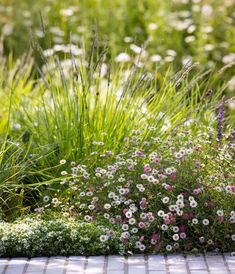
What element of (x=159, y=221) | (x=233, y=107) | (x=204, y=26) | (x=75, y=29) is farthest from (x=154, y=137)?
(x=75, y=29)

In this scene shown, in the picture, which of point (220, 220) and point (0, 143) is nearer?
point (220, 220)

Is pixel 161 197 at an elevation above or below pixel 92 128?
above

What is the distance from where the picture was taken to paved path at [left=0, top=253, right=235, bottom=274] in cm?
441

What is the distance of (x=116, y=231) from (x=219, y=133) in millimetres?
1226

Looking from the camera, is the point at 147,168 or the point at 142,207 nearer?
the point at 142,207

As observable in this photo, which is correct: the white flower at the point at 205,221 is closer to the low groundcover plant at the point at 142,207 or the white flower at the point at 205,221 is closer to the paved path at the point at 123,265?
the low groundcover plant at the point at 142,207

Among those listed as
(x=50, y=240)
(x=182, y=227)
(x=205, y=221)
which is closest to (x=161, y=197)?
(x=182, y=227)

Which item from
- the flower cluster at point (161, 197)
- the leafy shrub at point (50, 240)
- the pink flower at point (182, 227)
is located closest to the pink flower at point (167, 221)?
the flower cluster at point (161, 197)

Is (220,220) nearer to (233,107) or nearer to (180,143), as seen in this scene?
(180,143)

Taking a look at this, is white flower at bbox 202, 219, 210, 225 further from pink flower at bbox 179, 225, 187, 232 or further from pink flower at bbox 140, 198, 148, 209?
pink flower at bbox 140, 198, 148, 209

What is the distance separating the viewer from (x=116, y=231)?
16.1 feet

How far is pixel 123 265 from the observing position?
4527 millimetres

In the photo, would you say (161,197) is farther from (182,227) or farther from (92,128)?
(92,128)

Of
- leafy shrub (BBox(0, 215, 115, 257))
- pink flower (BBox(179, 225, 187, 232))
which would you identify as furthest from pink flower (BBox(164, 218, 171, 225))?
leafy shrub (BBox(0, 215, 115, 257))
